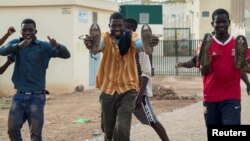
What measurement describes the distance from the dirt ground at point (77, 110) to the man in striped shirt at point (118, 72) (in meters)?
3.01

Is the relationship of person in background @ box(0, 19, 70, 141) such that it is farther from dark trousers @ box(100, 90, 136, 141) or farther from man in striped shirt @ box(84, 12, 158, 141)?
dark trousers @ box(100, 90, 136, 141)

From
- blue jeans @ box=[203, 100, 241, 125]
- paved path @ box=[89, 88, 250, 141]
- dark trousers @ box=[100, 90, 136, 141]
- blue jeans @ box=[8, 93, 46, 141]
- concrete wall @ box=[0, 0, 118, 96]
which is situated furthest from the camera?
concrete wall @ box=[0, 0, 118, 96]

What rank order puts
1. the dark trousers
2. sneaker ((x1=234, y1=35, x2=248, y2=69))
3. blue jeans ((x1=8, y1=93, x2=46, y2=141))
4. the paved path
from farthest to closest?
1. the paved path
2. blue jeans ((x1=8, y1=93, x2=46, y2=141))
3. the dark trousers
4. sneaker ((x1=234, y1=35, x2=248, y2=69))

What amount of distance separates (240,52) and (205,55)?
0.36 metres

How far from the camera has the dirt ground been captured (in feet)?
31.5

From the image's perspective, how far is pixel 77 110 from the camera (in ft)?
43.4

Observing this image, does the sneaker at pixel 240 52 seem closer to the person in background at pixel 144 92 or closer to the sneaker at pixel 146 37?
the sneaker at pixel 146 37

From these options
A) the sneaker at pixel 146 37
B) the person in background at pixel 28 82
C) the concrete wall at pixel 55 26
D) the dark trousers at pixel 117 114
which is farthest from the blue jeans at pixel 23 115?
the concrete wall at pixel 55 26

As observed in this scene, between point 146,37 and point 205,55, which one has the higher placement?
point 146,37

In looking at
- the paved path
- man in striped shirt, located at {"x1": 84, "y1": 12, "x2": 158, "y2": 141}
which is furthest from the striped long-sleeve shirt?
the paved path

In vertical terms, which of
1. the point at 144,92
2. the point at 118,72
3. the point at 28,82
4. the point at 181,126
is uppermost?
the point at 118,72

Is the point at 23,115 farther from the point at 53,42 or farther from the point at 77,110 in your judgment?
the point at 77,110

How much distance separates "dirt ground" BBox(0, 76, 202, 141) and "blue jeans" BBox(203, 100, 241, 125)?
11.4ft

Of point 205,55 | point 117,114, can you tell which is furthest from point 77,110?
point 205,55
